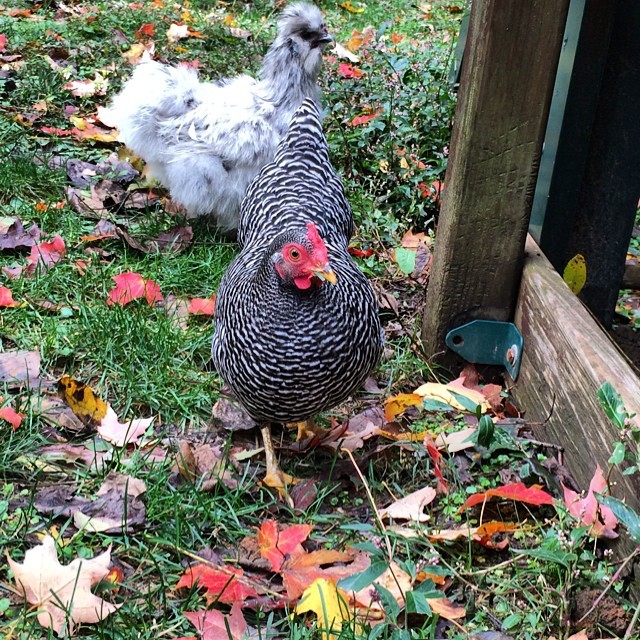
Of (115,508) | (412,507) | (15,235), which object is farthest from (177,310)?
(412,507)

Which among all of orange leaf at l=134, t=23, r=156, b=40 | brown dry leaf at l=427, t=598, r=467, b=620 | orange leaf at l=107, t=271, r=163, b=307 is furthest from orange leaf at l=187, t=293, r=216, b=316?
orange leaf at l=134, t=23, r=156, b=40

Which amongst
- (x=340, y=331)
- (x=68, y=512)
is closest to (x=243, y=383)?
(x=340, y=331)

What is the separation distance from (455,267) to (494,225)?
0.65 feet

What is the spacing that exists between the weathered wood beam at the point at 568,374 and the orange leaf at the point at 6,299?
6.48 ft

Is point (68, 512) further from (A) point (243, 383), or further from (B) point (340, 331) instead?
(B) point (340, 331)

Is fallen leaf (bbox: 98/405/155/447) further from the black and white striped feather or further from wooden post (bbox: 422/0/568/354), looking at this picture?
wooden post (bbox: 422/0/568/354)

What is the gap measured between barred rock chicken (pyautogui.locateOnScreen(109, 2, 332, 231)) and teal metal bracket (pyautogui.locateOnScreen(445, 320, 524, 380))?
148 centimetres

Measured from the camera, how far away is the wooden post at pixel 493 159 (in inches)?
92.1

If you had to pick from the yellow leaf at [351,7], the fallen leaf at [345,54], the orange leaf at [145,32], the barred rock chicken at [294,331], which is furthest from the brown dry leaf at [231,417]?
the yellow leaf at [351,7]

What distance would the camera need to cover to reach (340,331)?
2.29m

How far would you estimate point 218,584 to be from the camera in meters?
1.99

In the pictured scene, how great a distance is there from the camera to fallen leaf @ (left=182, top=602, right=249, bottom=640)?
5.98ft

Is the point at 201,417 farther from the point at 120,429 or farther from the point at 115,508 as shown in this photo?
the point at 115,508

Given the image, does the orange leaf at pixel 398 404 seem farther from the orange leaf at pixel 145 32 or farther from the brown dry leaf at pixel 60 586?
the orange leaf at pixel 145 32
